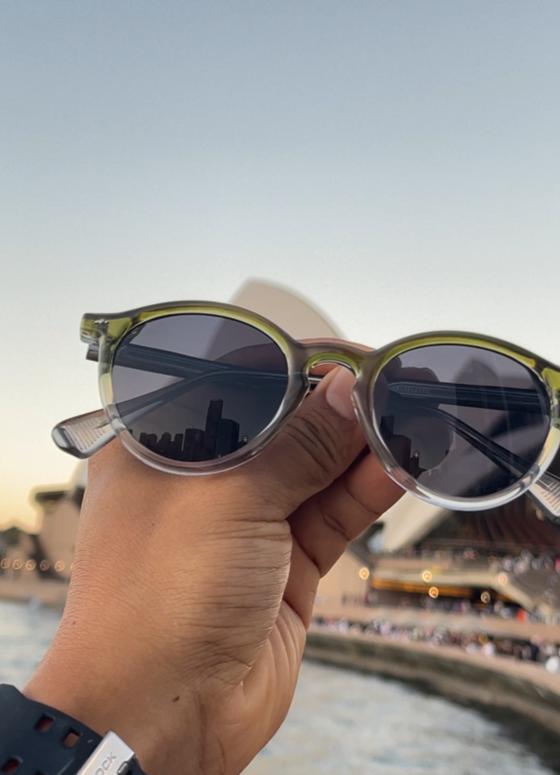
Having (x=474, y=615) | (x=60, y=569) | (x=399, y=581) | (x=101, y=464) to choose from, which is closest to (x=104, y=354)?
(x=101, y=464)

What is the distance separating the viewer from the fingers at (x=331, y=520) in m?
0.56

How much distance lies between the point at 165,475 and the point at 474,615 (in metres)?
11.0

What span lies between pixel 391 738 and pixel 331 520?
789 cm

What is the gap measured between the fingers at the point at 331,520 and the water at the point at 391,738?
6163mm

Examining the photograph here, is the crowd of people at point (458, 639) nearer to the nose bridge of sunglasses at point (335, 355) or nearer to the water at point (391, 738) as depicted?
the water at point (391, 738)

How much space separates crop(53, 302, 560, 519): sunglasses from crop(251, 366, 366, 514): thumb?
0.6 inches

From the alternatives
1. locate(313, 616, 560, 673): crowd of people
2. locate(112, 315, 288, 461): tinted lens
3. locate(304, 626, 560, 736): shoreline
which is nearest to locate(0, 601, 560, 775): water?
locate(304, 626, 560, 736): shoreline

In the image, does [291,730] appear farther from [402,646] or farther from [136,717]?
[136,717]

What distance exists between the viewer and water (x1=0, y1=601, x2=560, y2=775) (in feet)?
20.0

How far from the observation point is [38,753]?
1.16ft

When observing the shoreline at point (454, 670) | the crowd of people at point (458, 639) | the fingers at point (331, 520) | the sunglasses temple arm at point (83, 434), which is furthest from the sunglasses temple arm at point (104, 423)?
the crowd of people at point (458, 639)

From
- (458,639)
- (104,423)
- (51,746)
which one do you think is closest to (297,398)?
(104,423)

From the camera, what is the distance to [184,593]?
0.46 m

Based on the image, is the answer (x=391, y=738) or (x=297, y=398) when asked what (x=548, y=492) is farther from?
Result: (x=391, y=738)
